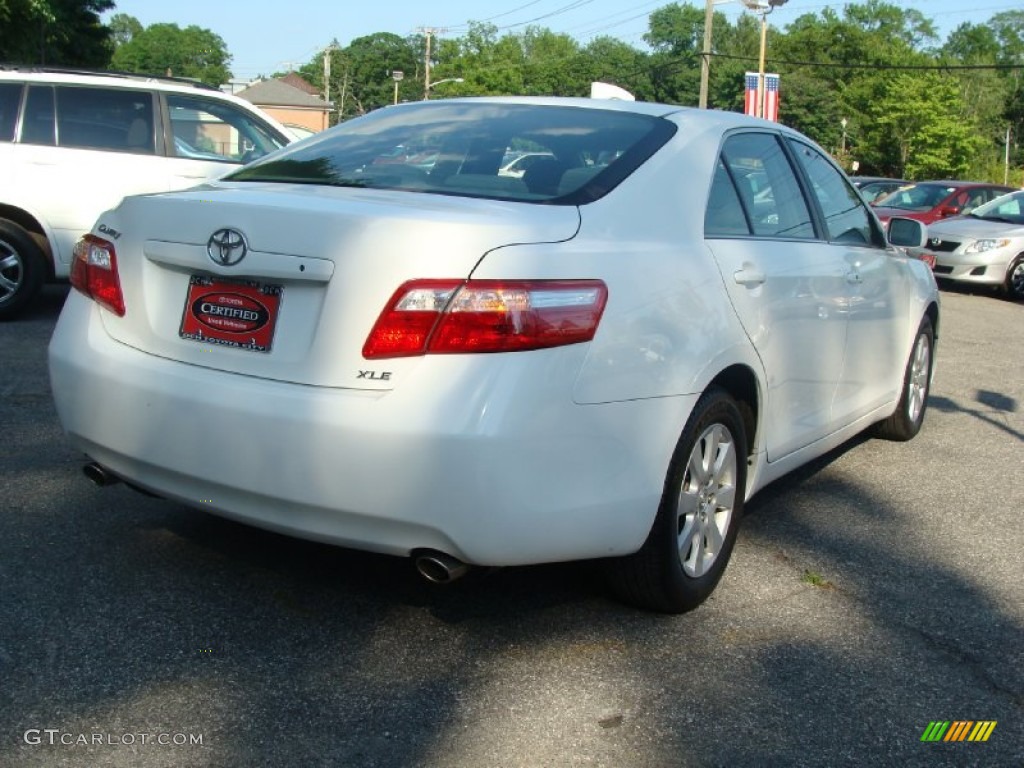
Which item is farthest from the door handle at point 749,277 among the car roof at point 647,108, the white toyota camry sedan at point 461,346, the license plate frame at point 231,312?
the license plate frame at point 231,312

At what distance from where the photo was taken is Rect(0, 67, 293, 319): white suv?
834 centimetres

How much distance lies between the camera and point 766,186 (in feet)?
14.2

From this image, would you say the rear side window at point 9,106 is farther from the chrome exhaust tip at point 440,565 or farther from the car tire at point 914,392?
the chrome exhaust tip at point 440,565

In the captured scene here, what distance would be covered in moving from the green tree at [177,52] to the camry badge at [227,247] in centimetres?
14688

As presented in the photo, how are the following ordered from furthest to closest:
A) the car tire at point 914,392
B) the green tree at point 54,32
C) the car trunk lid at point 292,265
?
the green tree at point 54,32
the car tire at point 914,392
the car trunk lid at point 292,265

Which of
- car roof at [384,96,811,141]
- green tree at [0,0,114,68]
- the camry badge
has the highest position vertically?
green tree at [0,0,114,68]

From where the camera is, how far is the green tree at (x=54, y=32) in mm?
19688

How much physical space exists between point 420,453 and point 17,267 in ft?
21.3

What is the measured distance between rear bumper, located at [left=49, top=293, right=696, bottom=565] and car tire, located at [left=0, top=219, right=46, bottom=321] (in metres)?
5.52

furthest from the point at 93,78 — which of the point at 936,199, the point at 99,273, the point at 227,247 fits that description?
the point at 936,199

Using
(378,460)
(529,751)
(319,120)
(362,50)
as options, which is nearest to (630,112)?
(378,460)

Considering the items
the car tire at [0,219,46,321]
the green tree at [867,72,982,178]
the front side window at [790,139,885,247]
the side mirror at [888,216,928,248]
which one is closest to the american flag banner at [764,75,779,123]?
the car tire at [0,219,46,321]

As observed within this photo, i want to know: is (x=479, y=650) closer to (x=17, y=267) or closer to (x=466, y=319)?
(x=466, y=319)

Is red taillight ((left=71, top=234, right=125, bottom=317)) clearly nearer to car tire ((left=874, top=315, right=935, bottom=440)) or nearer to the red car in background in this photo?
car tire ((left=874, top=315, right=935, bottom=440))
